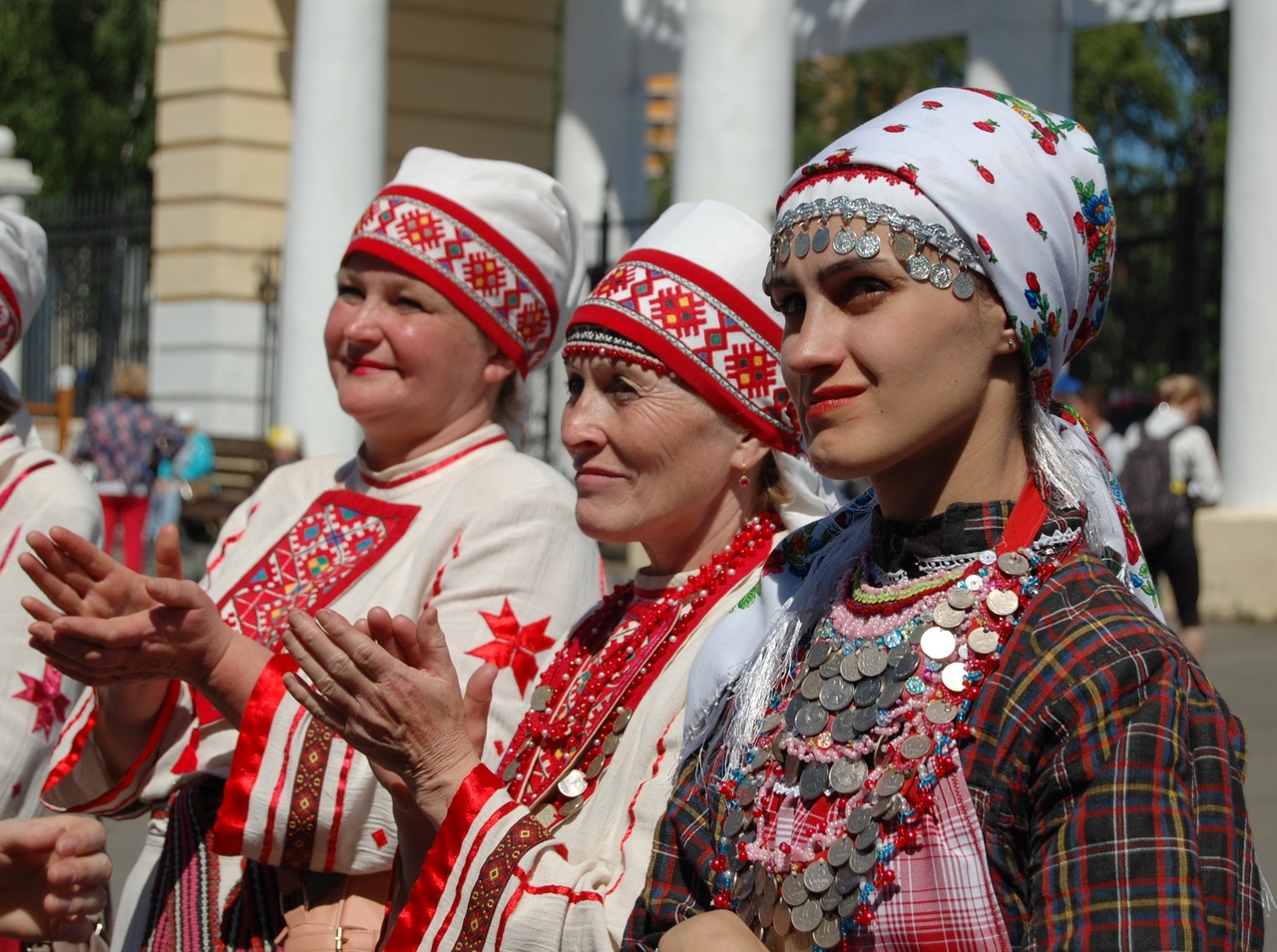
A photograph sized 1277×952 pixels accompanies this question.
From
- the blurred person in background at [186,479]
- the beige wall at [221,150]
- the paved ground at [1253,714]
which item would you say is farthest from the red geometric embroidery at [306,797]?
the beige wall at [221,150]

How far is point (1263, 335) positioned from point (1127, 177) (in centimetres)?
1647

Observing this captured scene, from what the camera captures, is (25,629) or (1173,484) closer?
(25,629)

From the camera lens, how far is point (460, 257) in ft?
10.5

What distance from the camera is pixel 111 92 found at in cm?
2564

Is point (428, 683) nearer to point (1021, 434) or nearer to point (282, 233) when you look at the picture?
point (1021, 434)

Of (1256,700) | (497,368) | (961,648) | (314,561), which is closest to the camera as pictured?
(961,648)

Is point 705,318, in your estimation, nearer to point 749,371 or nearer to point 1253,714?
point 749,371

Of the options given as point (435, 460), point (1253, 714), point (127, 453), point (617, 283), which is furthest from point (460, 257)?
point (127, 453)

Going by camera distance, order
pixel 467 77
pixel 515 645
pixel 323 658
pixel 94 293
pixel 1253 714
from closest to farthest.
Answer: pixel 323 658 < pixel 515 645 < pixel 1253 714 < pixel 467 77 < pixel 94 293

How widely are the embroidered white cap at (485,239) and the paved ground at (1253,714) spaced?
8.37 ft

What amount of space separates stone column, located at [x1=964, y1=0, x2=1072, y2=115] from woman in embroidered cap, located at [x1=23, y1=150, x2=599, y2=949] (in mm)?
10003

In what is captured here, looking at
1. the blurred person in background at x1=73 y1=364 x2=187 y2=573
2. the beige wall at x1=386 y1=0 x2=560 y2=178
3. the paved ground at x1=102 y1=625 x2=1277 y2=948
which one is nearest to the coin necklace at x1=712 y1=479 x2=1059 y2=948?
the paved ground at x1=102 y1=625 x2=1277 y2=948

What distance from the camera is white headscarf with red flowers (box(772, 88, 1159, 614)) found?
5.79ft

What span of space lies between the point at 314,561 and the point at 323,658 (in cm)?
106
